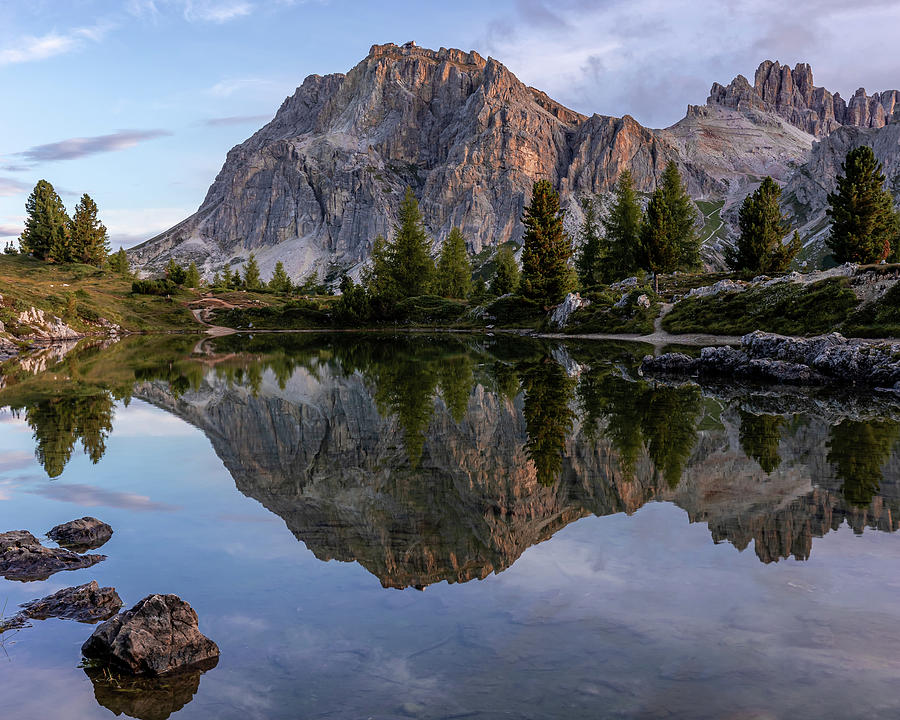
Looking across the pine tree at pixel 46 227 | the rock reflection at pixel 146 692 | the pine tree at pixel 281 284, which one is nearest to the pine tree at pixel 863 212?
the rock reflection at pixel 146 692

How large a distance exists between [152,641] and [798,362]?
1302 inches

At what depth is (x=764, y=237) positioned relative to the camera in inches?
3216

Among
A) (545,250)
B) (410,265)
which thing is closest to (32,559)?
(545,250)

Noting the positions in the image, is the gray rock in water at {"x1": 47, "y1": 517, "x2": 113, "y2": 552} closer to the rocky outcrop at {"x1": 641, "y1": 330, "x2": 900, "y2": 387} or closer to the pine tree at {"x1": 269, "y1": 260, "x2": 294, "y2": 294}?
the rocky outcrop at {"x1": 641, "y1": 330, "x2": 900, "y2": 387}

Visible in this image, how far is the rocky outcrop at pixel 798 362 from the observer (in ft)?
91.4

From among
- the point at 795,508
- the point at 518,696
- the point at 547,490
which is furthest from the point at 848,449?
the point at 518,696

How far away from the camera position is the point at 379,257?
114 metres

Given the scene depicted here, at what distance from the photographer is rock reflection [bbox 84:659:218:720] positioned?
5.86m

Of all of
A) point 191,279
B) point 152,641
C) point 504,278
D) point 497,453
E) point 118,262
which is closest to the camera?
point 152,641

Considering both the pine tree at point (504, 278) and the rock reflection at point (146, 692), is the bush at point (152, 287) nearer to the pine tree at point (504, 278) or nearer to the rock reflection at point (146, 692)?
the pine tree at point (504, 278)

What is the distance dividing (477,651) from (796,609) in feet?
12.5

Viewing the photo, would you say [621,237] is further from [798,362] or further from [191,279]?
[191,279]

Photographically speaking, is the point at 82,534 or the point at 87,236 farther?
the point at 87,236

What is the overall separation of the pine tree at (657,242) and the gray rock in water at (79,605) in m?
77.4
